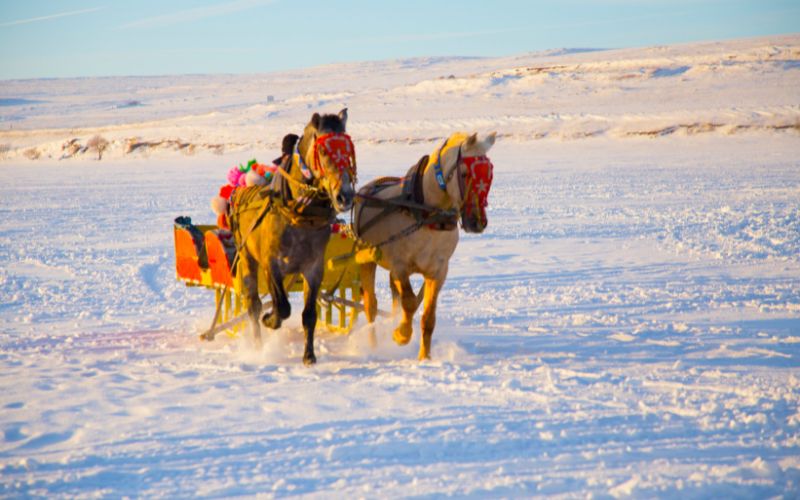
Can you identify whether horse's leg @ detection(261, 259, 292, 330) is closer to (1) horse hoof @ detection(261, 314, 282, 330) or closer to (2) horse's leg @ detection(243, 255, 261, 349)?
(1) horse hoof @ detection(261, 314, 282, 330)

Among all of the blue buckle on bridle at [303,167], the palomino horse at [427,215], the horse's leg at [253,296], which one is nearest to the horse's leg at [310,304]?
the horse's leg at [253,296]

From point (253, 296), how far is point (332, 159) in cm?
201

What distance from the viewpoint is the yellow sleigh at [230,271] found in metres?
8.59

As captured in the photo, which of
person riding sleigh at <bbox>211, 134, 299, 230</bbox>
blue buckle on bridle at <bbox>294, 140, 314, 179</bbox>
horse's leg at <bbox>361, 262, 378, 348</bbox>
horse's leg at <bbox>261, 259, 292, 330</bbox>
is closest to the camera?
blue buckle on bridle at <bbox>294, 140, 314, 179</bbox>

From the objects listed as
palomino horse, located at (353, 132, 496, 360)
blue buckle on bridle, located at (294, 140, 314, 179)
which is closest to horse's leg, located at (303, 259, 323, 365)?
palomino horse, located at (353, 132, 496, 360)

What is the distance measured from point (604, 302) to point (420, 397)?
449cm

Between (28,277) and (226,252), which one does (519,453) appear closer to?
(226,252)

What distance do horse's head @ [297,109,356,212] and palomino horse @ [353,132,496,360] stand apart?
2.86ft

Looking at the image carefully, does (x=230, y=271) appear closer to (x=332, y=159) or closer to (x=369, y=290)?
(x=369, y=290)

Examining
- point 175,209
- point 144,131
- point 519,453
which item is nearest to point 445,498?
point 519,453

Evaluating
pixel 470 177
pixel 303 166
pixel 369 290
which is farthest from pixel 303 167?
pixel 369 290

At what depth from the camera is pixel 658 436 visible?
222 inches

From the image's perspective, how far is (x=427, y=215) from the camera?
7562mm

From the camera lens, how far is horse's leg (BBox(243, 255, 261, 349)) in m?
8.16
